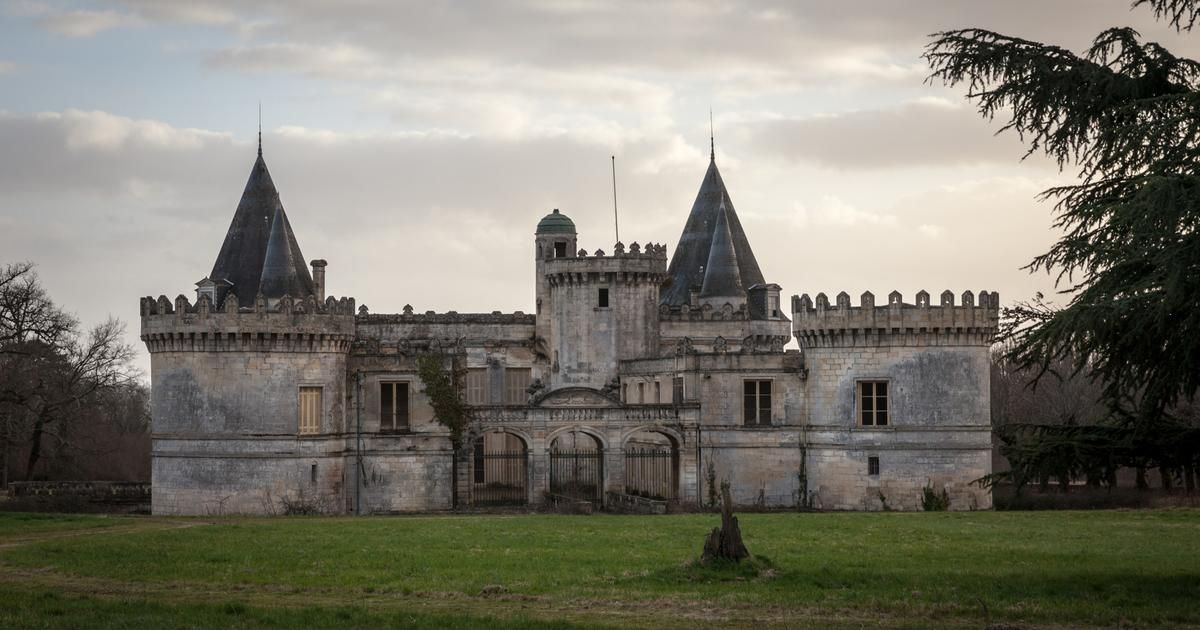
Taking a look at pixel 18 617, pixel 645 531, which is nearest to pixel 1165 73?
pixel 645 531

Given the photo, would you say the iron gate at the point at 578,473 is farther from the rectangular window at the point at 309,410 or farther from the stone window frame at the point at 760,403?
the rectangular window at the point at 309,410

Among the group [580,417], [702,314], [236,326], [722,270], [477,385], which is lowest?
[580,417]

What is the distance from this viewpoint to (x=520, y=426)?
160 ft

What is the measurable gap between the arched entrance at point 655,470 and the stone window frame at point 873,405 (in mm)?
5553

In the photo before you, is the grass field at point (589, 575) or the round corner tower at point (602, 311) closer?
the grass field at point (589, 575)

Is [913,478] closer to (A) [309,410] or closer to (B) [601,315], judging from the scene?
(B) [601,315]

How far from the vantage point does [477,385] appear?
56.0 meters

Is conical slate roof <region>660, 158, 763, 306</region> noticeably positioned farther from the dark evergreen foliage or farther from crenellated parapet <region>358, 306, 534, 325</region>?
the dark evergreen foliage

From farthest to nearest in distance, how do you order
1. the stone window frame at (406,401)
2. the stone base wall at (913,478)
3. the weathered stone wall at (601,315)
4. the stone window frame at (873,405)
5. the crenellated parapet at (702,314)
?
the crenellated parapet at (702,314)
the weathered stone wall at (601,315)
the stone window frame at (406,401)
the stone window frame at (873,405)
the stone base wall at (913,478)

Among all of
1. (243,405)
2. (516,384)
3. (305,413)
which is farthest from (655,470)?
(243,405)

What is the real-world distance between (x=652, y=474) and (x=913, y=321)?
32.4ft

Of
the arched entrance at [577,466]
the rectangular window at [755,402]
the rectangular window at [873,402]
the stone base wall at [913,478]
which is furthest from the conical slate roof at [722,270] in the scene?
the stone base wall at [913,478]

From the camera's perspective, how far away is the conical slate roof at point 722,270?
6138 centimetres

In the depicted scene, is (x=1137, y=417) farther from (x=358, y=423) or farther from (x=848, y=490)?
(x=358, y=423)
